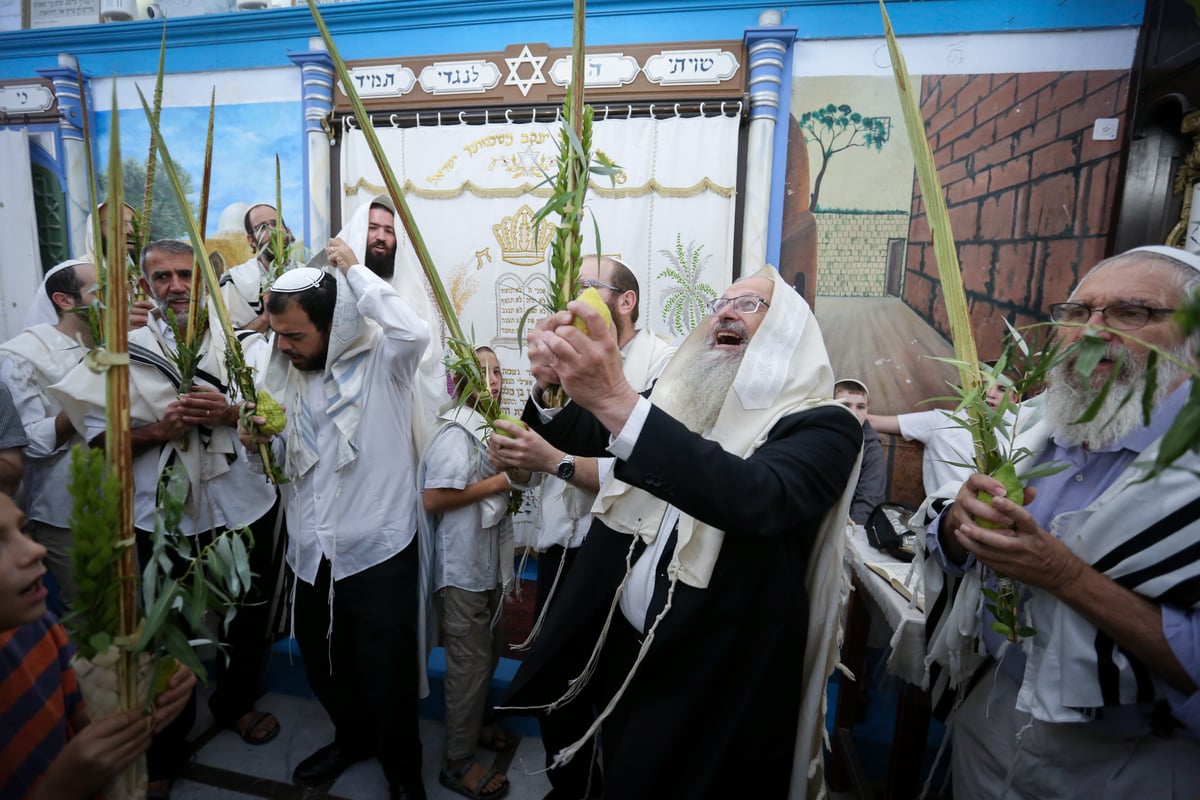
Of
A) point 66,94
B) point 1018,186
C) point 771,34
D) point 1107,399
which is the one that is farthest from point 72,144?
point 1018,186

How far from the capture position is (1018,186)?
160 inches

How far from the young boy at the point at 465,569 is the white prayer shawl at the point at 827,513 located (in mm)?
954

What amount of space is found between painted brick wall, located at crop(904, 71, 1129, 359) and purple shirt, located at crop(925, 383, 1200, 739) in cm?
313

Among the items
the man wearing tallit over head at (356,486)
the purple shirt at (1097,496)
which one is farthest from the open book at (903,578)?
the man wearing tallit over head at (356,486)

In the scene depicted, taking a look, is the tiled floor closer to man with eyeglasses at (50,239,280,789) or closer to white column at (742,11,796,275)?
man with eyeglasses at (50,239,280,789)

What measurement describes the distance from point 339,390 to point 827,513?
70.8 inches

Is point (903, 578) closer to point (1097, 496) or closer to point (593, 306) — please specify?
point (1097, 496)

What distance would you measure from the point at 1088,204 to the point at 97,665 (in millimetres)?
5385

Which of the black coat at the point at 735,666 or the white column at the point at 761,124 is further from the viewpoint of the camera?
the white column at the point at 761,124

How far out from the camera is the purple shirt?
3.75 ft

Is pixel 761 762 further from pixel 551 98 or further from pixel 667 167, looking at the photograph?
pixel 551 98

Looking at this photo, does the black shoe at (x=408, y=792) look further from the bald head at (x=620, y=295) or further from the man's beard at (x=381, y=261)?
the man's beard at (x=381, y=261)

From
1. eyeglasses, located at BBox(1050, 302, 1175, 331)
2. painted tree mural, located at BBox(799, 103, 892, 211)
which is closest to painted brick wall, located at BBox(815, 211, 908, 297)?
painted tree mural, located at BBox(799, 103, 892, 211)

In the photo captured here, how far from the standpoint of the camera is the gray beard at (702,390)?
67.0 inches
